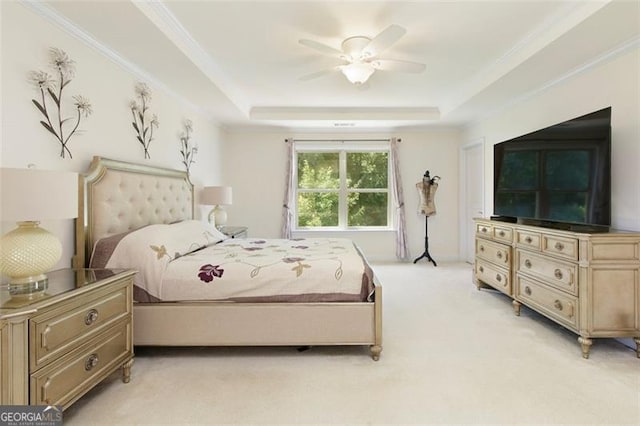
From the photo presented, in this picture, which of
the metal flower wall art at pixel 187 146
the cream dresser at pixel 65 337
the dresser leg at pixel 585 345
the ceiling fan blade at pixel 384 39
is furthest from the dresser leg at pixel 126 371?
the dresser leg at pixel 585 345

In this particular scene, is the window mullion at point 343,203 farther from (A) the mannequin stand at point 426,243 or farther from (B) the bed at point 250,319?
(B) the bed at point 250,319

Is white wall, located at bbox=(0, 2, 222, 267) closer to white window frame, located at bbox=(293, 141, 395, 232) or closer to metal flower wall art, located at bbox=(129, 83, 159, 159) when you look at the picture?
metal flower wall art, located at bbox=(129, 83, 159, 159)

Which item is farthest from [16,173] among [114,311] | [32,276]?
[114,311]

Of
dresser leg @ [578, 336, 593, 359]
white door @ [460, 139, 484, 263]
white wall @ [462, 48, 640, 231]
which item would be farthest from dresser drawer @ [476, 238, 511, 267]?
white door @ [460, 139, 484, 263]

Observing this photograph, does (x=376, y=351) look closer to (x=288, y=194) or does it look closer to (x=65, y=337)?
(x=65, y=337)

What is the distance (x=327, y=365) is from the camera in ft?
7.44

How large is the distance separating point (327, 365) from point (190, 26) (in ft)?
9.10

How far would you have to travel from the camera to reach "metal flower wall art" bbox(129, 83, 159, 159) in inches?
122

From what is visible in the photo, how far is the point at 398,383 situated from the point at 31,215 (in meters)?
2.13

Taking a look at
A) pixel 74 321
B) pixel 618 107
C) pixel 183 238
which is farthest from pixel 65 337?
pixel 618 107

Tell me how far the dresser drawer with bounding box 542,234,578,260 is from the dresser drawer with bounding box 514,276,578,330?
30 cm

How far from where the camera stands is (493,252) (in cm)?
367

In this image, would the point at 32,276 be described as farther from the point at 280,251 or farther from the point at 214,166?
the point at 214,166

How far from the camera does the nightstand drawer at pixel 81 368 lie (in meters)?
1.45
